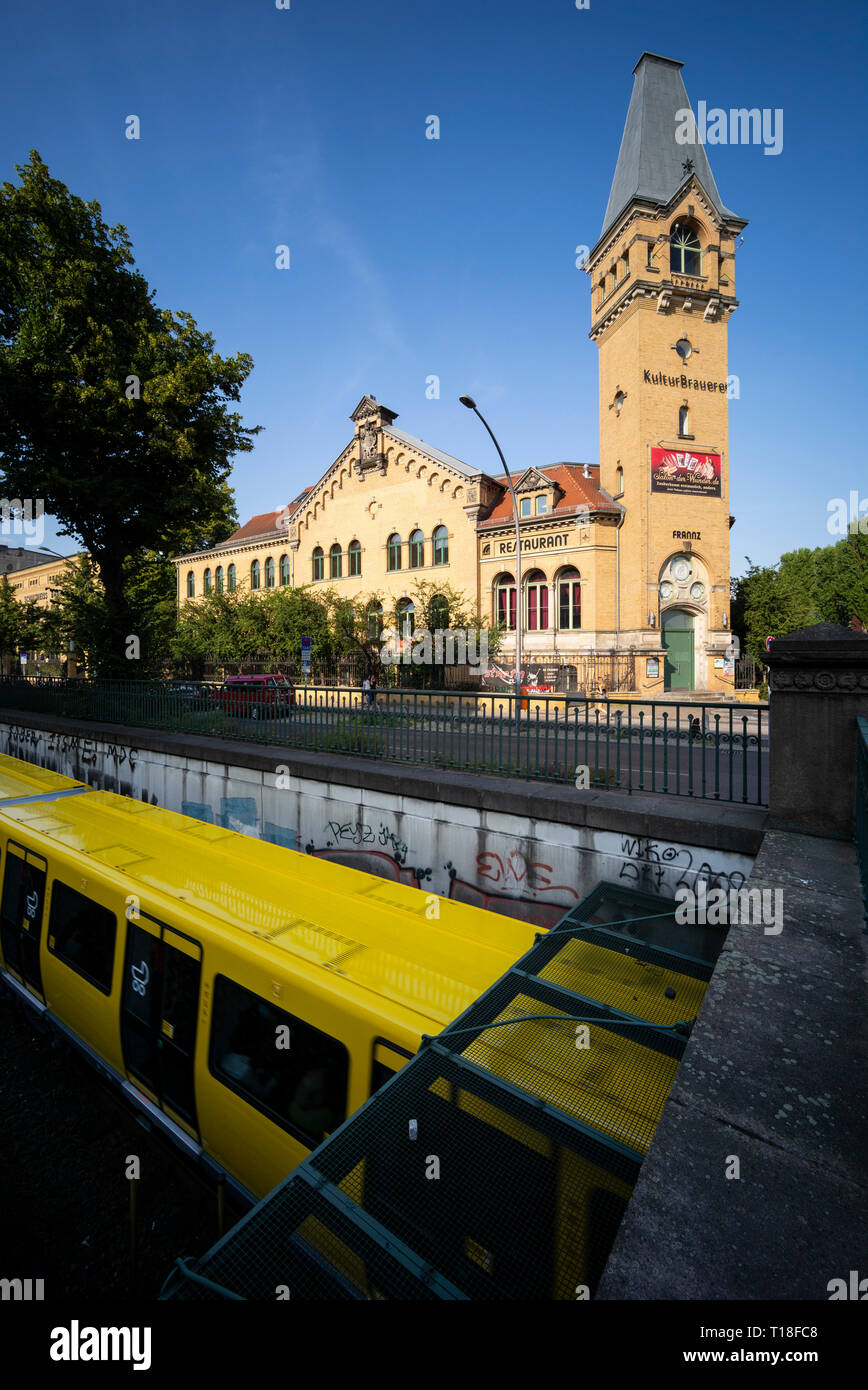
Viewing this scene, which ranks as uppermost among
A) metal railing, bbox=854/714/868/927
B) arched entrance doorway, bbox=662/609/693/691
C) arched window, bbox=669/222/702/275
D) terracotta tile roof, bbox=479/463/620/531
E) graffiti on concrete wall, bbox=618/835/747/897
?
arched window, bbox=669/222/702/275

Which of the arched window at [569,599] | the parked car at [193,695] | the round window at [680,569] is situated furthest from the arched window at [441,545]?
the parked car at [193,695]

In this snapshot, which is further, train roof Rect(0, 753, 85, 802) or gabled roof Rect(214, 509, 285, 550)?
gabled roof Rect(214, 509, 285, 550)

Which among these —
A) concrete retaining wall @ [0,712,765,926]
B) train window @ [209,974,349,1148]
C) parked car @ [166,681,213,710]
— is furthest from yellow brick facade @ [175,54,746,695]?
train window @ [209,974,349,1148]

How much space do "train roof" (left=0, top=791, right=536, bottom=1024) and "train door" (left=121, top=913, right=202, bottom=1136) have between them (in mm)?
345

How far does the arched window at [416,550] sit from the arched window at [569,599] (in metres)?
7.92

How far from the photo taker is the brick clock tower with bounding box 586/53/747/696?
2786 cm

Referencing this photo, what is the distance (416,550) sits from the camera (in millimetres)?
33750

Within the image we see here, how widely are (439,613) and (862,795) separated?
85.9ft

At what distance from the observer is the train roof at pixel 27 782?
905 cm

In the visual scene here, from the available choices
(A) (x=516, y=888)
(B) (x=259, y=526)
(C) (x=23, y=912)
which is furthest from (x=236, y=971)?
(B) (x=259, y=526)

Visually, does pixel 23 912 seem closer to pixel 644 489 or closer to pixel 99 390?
pixel 99 390

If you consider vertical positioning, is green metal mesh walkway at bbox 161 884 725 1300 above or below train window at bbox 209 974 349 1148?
above

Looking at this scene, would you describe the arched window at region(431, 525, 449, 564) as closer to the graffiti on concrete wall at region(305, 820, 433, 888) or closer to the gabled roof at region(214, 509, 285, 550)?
the gabled roof at region(214, 509, 285, 550)
